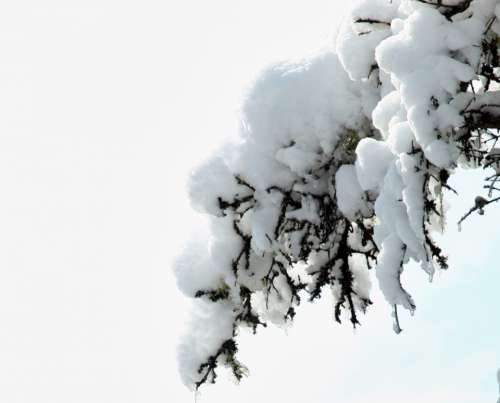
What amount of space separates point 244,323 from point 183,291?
1.09 meters

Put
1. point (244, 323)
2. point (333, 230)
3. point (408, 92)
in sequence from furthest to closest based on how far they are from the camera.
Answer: point (244, 323)
point (333, 230)
point (408, 92)

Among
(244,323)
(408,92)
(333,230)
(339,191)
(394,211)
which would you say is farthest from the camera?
(244,323)

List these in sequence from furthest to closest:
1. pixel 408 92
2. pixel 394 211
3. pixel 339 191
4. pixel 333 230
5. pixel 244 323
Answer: pixel 244 323 < pixel 333 230 < pixel 339 191 < pixel 394 211 < pixel 408 92

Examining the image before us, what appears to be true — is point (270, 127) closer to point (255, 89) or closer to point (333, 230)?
point (255, 89)

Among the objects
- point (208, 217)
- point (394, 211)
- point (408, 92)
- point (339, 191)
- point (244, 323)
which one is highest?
point (408, 92)

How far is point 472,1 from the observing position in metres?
4.69

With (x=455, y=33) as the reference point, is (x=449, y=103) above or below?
below

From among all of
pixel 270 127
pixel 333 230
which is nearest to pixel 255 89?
Result: pixel 270 127

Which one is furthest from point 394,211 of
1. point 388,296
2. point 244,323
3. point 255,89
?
point 244,323

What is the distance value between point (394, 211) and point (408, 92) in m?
0.93

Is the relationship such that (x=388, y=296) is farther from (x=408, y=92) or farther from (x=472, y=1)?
(x=472, y=1)

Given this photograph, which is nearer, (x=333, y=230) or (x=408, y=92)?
(x=408, y=92)

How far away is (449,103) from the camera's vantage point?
4.38 m

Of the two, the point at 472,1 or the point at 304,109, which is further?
the point at 304,109
